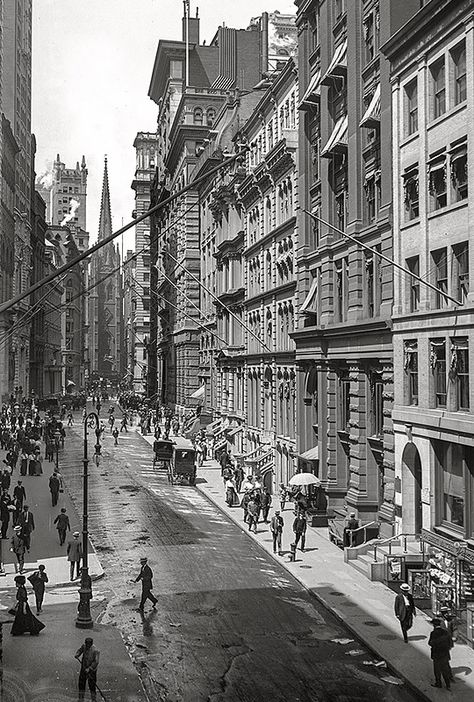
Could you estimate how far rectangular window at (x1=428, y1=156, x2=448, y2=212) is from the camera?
81.3 ft

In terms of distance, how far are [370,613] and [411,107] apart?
16608mm

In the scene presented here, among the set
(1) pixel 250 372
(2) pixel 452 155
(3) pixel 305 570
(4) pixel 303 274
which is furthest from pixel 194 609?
(1) pixel 250 372

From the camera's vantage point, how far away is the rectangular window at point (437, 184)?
24781 millimetres

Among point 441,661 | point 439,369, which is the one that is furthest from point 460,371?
point 441,661

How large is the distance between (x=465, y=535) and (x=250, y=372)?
3214 centimetres

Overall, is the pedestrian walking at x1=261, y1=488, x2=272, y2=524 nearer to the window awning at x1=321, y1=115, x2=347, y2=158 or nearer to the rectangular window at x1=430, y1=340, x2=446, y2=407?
the rectangular window at x1=430, y1=340, x2=446, y2=407

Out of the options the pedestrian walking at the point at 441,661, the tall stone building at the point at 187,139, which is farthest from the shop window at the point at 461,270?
the tall stone building at the point at 187,139

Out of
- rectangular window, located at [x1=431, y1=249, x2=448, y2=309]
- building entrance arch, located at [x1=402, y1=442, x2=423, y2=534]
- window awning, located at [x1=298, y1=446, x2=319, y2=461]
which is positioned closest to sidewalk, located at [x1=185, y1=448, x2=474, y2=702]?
building entrance arch, located at [x1=402, y1=442, x2=423, y2=534]

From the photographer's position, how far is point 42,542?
29.3 metres

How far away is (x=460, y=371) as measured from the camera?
2367cm

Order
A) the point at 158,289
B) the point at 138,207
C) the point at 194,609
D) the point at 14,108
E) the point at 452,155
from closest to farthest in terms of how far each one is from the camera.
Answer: the point at 194,609 → the point at 452,155 → the point at 14,108 → the point at 158,289 → the point at 138,207

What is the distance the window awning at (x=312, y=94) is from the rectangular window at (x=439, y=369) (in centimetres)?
1726

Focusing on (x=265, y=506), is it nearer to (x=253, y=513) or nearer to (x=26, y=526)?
(x=253, y=513)

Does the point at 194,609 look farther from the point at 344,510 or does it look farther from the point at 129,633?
the point at 344,510
